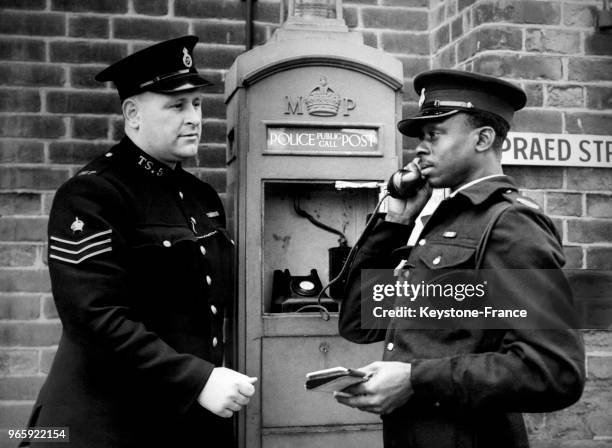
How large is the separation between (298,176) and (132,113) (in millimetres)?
768

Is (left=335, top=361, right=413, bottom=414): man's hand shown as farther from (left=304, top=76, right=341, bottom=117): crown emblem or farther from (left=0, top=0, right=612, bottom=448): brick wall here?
(left=0, top=0, right=612, bottom=448): brick wall

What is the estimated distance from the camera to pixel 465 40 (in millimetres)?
3422

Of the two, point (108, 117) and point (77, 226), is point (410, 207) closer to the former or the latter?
point (77, 226)

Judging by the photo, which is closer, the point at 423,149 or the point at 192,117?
the point at 423,149

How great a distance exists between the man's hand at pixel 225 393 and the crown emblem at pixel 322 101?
4.07 feet

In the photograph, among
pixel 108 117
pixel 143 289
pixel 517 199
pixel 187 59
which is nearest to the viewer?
pixel 517 199

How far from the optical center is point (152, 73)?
228 centimetres

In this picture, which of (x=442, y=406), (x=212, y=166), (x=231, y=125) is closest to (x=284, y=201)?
(x=231, y=125)

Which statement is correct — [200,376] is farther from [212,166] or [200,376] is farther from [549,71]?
[549,71]

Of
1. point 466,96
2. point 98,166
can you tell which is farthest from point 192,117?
point 466,96

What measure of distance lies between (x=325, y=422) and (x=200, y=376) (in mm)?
1007

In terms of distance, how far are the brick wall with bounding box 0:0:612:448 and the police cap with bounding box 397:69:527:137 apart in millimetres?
1339

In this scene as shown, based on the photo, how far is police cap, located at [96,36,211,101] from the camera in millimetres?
2266

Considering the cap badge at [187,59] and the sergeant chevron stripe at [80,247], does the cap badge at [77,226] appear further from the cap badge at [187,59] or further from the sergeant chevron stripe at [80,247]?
the cap badge at [187,59]
